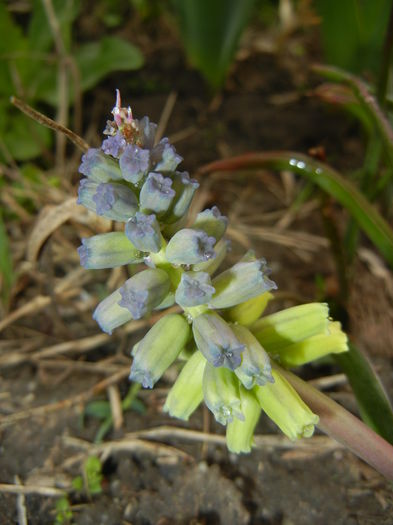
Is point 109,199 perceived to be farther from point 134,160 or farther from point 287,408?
point 287,408

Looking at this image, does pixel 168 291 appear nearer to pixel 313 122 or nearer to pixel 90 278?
pixel 90 278

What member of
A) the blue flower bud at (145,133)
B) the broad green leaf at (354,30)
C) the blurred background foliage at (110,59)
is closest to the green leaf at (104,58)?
the blurred background foliage at (110,59)

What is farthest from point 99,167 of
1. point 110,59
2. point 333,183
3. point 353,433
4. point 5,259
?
point 110,59

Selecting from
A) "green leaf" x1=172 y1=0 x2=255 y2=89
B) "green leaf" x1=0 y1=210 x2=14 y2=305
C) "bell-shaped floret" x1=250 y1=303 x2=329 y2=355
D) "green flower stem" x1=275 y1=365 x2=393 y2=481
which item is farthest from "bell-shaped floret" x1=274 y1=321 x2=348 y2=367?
"green leaf" x1=172 y1=0 x2=255 y2=89

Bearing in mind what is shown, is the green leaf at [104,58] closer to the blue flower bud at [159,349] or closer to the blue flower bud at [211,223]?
the blue flower bud at [211,223]

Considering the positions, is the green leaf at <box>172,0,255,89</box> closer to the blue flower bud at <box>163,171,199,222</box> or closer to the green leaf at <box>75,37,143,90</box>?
the green leaf at <box>75,37,143,90</box>

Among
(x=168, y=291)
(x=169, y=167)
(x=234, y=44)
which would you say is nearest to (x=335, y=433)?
(x=168, y=291)
